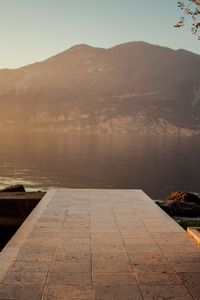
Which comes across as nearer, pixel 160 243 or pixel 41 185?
pixel 160 243

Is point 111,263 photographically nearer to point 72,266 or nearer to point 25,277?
point 72,266

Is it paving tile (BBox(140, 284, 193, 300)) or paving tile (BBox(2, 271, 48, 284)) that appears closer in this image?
paving tile (BBox(140, 284, 193, 300))

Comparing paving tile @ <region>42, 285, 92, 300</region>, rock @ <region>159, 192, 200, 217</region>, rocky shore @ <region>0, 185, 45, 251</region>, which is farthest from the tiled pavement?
rock @ <region>159, 192, 200, 217</region>

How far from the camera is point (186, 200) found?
27.7 meters

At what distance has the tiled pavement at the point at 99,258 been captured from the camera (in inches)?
283

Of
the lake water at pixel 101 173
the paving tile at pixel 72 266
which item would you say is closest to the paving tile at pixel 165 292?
the paving tile at pixel 72 266

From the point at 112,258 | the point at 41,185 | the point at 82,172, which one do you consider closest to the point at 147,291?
the point at 112,258

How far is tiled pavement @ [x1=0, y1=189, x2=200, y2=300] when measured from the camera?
7199mm

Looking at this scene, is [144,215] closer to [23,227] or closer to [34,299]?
[23,227]

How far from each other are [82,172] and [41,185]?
18093mm

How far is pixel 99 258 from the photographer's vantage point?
29.8 ft

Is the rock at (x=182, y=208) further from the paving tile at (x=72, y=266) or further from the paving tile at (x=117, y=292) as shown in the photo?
the paving tile at (x=117, y=292)

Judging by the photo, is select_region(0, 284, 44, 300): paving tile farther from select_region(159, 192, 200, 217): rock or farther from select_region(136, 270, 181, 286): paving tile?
select_region(159, 192, 200, 217): rock

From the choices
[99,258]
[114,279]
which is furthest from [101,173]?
[114,279]
